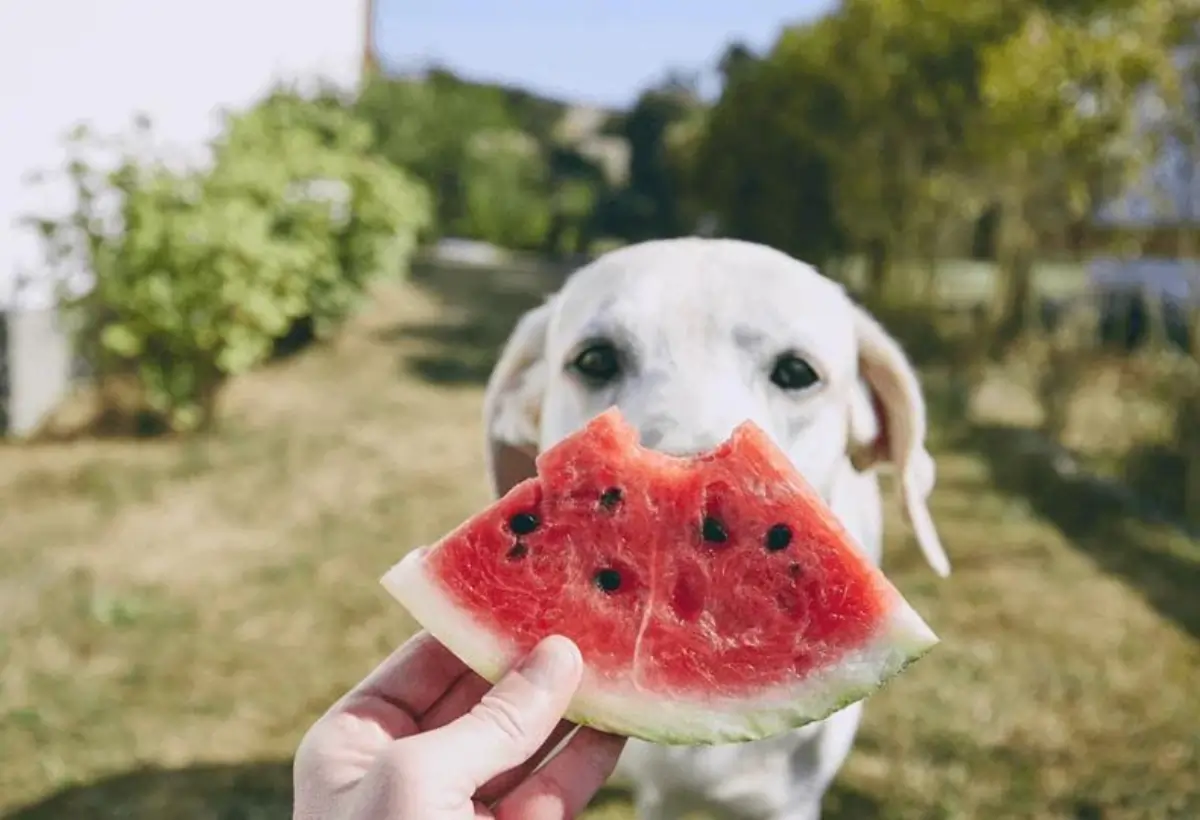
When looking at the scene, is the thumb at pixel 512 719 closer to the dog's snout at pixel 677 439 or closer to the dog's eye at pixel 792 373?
the dog's snout at pixel 677 439

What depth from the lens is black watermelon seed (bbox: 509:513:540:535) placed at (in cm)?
200

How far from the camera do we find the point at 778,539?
6.47 feet

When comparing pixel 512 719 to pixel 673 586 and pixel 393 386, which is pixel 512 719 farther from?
pixel 393 386

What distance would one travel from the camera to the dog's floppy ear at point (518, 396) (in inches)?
121

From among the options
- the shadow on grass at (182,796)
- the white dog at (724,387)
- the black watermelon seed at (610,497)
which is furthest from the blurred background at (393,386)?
the black watermelon seed at (610,497)

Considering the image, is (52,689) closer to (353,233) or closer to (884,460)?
(884,460)

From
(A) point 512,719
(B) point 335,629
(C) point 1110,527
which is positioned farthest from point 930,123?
(A) point 512,719

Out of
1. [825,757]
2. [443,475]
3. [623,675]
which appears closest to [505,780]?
[623,675]

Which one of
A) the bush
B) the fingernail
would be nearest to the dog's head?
the fingernail

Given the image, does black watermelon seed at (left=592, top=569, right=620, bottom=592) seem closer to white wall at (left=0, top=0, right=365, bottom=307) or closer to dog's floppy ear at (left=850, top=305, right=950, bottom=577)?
dog's floppy ear at (left=850, top=305, right=950, bottom=577)

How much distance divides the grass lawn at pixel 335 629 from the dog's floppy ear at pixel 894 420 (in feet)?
5.32

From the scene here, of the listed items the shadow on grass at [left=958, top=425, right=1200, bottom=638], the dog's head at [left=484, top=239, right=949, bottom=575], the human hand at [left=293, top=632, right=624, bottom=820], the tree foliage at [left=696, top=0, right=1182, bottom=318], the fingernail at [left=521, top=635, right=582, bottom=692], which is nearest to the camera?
the human hand at [left=293, top=632, right=624, bottom=820]

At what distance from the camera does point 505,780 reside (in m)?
2.13

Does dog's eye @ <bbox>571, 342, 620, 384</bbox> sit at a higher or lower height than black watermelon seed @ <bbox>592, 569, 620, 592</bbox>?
higher
